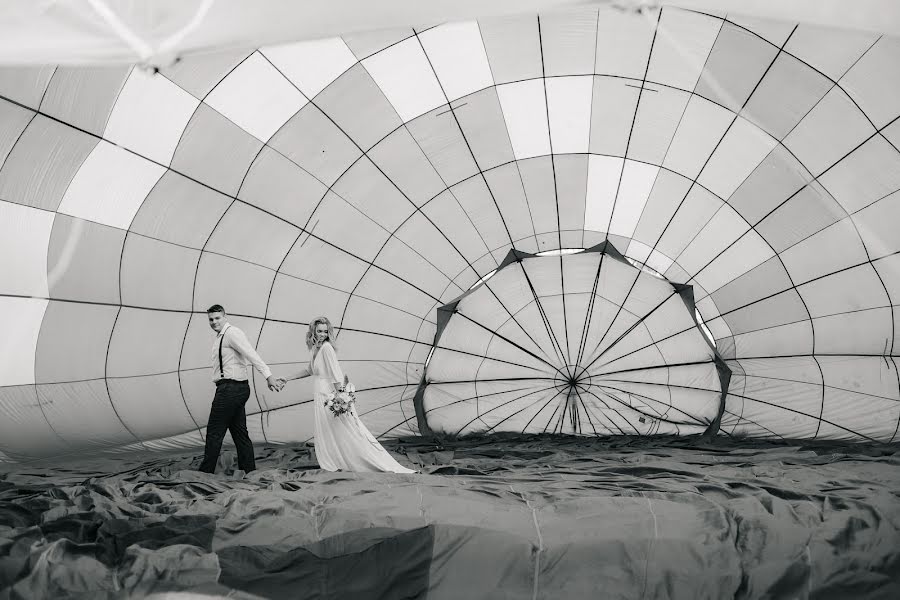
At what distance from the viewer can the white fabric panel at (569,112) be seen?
22.5 ft

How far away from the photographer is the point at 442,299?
8.95 meters

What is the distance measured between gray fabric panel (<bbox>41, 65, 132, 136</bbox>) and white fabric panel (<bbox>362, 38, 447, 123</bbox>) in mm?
2026

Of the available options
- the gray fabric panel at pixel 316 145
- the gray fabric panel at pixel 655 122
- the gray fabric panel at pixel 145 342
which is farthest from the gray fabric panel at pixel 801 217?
the gray fabric panel at pixel 145 342

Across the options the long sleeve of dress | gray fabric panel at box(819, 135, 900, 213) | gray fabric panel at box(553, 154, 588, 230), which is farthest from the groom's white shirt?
gray fabric panel at box(819, 135, 900, 213)

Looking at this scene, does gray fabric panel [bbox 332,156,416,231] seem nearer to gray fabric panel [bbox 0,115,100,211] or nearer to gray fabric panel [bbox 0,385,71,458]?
gray fabric panel [bbox 0,115,100,211]

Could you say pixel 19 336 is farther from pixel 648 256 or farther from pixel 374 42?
pixel 648 256

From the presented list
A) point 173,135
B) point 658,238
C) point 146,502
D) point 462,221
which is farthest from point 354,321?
point 146,502

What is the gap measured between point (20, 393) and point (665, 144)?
6.43 m

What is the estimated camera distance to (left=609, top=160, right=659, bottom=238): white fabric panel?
25.2 ft

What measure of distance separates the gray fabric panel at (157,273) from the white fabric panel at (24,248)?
0.68m

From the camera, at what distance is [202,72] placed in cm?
603

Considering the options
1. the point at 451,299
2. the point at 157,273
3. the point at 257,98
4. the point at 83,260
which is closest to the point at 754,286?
the point at 451,299

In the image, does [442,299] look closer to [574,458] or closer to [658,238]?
[658,238]

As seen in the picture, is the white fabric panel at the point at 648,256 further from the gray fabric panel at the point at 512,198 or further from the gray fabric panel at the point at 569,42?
the gray fabric panel at the point at 569,42
